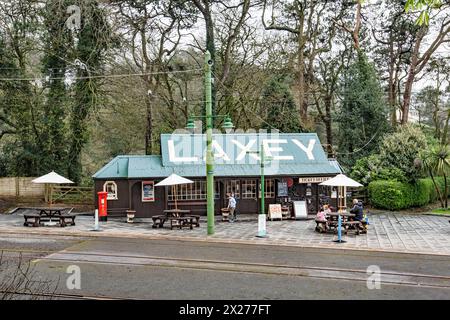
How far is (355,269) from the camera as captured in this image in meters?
12.8

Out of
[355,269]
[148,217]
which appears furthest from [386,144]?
[355,269]

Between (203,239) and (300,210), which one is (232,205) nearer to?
(300,210)

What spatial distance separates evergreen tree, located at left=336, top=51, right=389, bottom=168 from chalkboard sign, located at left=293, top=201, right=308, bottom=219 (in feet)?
41.8

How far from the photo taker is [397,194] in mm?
28188

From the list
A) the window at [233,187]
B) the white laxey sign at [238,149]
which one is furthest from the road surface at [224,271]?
the white laxey sign at [238,149]

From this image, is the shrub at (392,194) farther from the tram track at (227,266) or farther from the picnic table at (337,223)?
the tram track at (227,266)

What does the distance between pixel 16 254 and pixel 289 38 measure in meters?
29.0

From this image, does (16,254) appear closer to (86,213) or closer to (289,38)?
(86,213)

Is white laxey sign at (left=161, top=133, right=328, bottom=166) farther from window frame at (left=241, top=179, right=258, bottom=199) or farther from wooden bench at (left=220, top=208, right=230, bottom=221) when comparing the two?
wooden bench at (left=220, top=208, right=230, bottom=221)

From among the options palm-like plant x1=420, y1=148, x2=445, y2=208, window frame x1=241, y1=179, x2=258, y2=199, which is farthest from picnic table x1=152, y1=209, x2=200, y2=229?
palm-like plant x1=420, y1=148, x2=445, y2=208

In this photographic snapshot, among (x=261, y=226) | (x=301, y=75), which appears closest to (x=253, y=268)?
(x=261, y=226)

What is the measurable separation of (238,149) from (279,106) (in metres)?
10.3

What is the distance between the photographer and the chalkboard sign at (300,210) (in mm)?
24484
